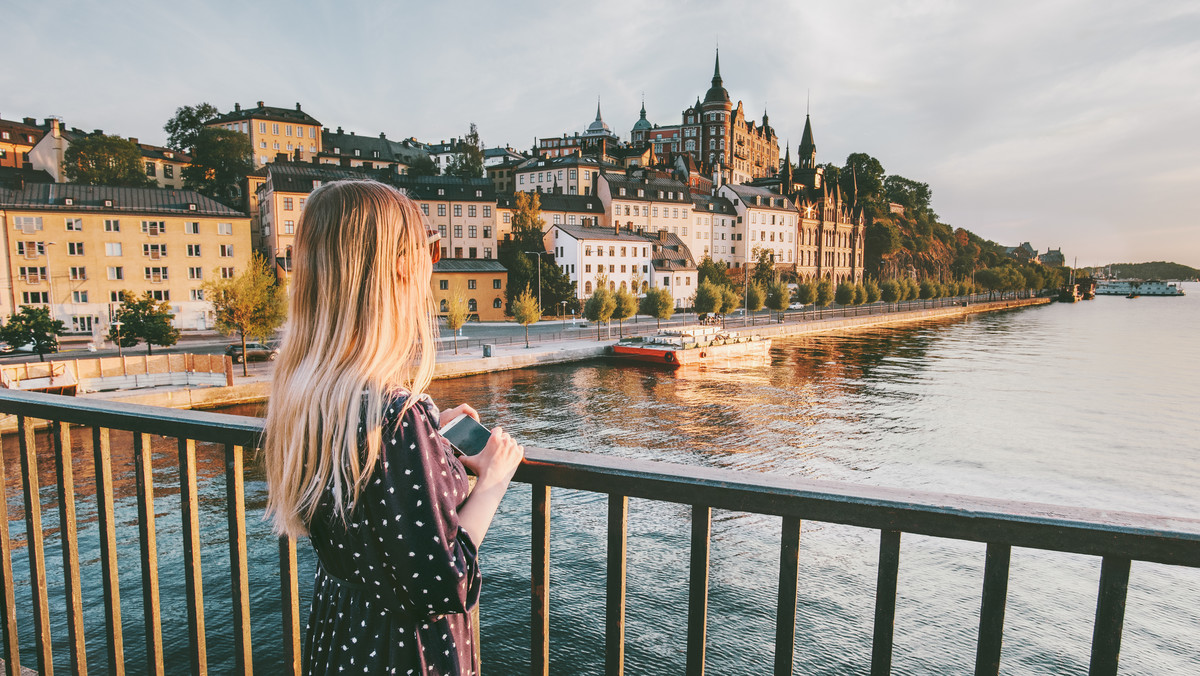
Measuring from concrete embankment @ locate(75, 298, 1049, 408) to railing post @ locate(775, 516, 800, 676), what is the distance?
1385 centimetres

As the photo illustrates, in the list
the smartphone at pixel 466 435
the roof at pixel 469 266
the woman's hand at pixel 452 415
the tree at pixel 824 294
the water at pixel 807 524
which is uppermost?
the roof at pixel 469 266

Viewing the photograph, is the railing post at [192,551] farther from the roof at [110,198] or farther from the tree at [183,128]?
the tree at [183,128]

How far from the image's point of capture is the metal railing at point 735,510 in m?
1.30

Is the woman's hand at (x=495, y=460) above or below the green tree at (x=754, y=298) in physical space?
above

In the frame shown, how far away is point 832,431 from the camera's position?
85.1 ft

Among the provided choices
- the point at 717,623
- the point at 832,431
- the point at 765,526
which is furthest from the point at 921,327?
the point at 717,623

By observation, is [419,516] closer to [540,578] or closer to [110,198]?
[540,578]

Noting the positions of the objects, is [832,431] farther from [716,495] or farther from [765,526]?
[716,495]

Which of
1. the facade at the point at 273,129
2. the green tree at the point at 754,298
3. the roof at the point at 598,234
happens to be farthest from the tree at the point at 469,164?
the green tree at the point at 754,298

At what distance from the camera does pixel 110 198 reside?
4378 centimetres

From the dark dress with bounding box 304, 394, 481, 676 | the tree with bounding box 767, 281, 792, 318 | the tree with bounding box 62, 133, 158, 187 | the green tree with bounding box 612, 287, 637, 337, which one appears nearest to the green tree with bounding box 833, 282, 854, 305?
the tree with bounding box 767, 281, 792, 318

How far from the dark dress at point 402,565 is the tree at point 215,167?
7640 cm

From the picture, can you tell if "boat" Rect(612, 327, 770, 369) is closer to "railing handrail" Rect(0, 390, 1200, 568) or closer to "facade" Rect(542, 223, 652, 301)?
"facade" Rect(542, 223, 652, 301)

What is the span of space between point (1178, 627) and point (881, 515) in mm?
15998
